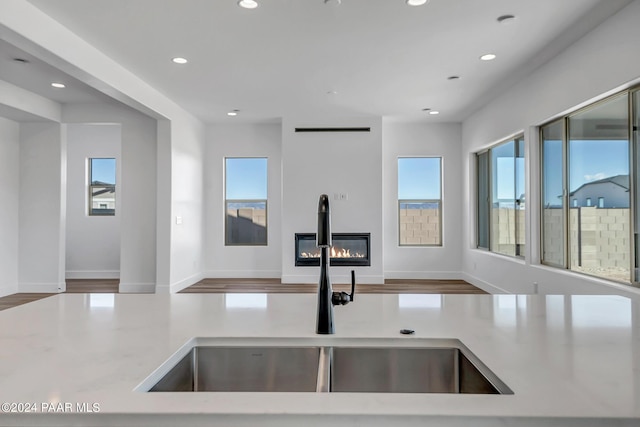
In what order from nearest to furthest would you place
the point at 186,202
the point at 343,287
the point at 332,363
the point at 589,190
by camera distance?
the point at 332,363
the point at 589,190
the point at 343,287
the point at 186,202

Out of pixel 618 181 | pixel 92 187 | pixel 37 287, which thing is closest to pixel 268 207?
pixel 92 187

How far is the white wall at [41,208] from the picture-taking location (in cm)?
611

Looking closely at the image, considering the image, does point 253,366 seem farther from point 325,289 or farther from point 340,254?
point 340,254

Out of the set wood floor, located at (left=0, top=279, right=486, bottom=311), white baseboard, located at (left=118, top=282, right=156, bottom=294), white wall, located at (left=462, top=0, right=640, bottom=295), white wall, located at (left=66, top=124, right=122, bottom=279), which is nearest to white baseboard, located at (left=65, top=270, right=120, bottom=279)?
white wall, located at (left=66, top=124, right=122, bottom=279)

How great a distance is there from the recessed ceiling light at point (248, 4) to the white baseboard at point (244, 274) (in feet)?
16.5

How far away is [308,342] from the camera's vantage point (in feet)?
3.63

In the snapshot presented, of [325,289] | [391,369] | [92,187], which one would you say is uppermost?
[92,187]

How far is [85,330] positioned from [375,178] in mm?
6002

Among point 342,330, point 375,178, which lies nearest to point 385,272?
point 375,178

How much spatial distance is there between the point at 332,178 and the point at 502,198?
2636 mm

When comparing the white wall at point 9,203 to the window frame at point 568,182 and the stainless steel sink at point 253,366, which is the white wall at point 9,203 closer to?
the stainless steel sink at point 253,366

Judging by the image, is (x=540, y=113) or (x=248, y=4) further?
(x=540, y=113)

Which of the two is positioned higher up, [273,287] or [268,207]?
[268,207]

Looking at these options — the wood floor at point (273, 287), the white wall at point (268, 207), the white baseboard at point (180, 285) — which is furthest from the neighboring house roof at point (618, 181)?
the white baseboard at point (180, 285)
